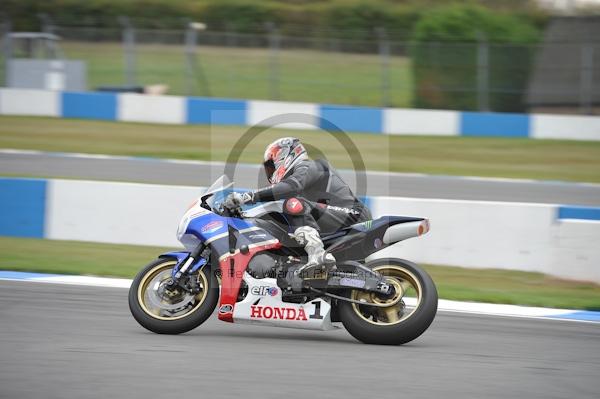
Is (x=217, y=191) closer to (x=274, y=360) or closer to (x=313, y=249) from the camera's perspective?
(x=313, y=249)

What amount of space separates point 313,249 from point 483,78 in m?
16.2

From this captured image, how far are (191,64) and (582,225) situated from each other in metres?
14.7

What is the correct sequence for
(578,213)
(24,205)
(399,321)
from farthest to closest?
(24,205) < (578,213) < (399,321)

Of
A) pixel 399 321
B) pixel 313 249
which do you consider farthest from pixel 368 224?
pixel 399 321

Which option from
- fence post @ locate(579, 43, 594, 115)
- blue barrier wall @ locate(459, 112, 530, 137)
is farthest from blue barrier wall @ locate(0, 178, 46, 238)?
fence post @ locate(579, 43, 594, 115)

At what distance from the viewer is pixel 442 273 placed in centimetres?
1011

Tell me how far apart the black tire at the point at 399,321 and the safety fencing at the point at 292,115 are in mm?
12800

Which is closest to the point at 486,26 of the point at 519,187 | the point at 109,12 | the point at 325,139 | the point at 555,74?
the point at 555,74

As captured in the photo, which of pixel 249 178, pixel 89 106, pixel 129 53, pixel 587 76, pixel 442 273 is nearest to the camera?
pixel 442 273

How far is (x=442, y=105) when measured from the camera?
2231 centimetres

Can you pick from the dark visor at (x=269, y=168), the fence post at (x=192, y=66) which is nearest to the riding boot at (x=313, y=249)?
the dark visor at (x=269, y=168)

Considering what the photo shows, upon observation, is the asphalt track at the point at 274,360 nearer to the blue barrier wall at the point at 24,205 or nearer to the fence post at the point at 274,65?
the blue barrier wall at the point at 24,205

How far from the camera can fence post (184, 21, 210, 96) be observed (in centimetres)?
2239

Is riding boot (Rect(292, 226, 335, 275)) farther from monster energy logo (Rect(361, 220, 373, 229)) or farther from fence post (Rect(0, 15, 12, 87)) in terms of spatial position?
fence post (Rect(0, 15, 12, 87))
